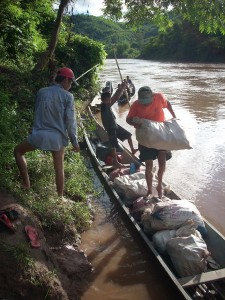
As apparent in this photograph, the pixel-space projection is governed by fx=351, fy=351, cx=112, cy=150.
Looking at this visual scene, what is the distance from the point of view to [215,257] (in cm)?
418

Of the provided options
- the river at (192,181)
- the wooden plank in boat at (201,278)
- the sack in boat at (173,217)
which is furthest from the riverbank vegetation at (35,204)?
the wooden plank in boat at (201,278)

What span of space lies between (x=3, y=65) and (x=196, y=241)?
7535 mm

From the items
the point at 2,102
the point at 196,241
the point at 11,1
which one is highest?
the point at 11,1

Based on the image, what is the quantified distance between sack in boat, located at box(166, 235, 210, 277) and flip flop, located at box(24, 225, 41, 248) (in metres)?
1.50

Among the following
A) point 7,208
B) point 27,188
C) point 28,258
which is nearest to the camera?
point 28,258

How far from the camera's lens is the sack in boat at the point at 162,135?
4.64 meters

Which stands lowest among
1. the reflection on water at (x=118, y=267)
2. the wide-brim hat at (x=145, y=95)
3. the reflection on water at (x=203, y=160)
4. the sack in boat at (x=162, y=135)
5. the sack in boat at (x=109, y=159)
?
the reflection on water at (x=203, y=160)

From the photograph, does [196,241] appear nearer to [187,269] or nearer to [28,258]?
[187,269]

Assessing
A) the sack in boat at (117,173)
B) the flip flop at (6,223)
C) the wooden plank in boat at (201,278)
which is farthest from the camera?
the sack in boat at (117,173)

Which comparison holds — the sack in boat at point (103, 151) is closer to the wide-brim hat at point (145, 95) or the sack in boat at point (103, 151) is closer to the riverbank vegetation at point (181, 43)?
the wide-brim hat at point (145, 95)

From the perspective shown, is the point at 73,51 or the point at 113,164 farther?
the point at 73,51

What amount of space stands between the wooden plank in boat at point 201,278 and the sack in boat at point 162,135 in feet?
5.76

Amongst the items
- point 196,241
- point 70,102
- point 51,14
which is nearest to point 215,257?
point 196,241

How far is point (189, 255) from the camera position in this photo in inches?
148
